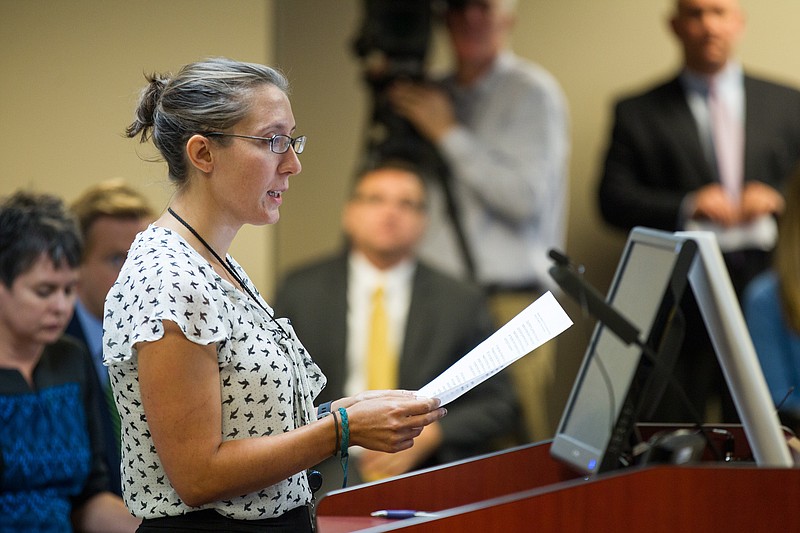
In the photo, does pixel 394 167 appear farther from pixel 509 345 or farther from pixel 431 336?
pixel 509 345

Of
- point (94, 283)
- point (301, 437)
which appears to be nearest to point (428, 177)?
point (94, 283)

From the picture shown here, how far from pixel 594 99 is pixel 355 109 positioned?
100cm

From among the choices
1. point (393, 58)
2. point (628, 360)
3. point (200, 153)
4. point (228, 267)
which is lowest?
point (628, 360)

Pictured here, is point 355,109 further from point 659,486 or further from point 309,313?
point 659,486

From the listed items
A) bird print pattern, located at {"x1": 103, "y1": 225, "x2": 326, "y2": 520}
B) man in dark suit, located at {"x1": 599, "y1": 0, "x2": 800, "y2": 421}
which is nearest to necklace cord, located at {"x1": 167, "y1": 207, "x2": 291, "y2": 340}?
bird print pattern, located at {"x1": 103, "y1": 225, "x2": 326, "y2": 520}

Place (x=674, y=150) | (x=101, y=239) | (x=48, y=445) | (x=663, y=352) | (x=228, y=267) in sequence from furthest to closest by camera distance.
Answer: (x=674, y=150)
(x=101, y=239)
(x=48, y=445)
(x=228, y=267)
(x=663, y=352)

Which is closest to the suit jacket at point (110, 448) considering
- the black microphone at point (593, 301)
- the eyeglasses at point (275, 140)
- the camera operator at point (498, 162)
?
the eyeglasses at point (275, 140)

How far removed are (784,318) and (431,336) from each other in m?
1.11

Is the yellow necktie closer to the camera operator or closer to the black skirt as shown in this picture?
the camera operator

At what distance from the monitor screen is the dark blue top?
3.95ft

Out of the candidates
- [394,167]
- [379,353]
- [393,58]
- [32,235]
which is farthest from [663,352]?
[393,58]

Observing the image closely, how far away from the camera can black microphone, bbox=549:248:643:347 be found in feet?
4.58

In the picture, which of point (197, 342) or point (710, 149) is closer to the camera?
point (197, 342)

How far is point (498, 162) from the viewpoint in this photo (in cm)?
418
